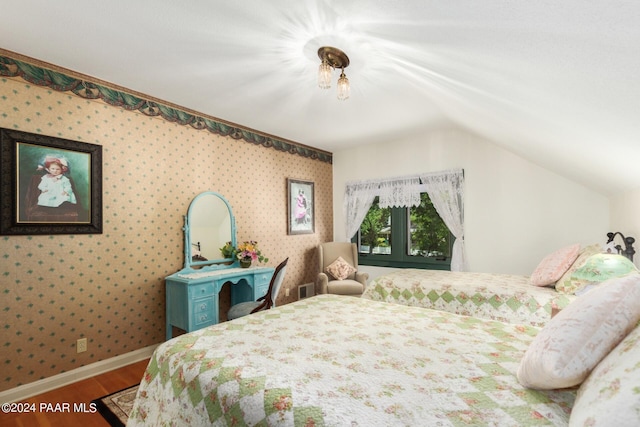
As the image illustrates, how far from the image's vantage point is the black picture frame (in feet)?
7.66

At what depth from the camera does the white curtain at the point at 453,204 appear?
419 cm

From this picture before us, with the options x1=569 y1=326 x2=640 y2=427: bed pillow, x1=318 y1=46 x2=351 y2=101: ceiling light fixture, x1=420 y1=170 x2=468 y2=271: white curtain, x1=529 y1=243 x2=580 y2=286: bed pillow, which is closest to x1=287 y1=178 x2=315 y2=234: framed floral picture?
x1=420 y1=170 x2=468 y2=271: white curtain

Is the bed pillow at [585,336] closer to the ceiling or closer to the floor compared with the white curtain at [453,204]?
closer to the floor

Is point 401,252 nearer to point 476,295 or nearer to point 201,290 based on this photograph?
point 476,295

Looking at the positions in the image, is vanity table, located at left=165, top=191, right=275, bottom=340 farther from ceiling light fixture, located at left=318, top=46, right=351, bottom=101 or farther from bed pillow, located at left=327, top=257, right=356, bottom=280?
ceiling light fixture, located at left=318, top=46, right=351, bottom=101

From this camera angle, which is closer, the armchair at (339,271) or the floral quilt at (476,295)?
the floral quilt at (476,295)

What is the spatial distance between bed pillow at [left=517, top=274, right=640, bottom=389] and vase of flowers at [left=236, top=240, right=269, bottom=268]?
3.08m

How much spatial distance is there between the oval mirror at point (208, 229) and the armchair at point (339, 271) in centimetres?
141

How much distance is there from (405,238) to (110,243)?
3.76 meters

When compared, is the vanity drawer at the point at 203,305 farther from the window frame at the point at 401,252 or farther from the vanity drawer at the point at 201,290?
the window frame at the point at 401,252

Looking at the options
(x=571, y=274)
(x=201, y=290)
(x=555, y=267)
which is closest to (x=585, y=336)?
(x=571, y=274)

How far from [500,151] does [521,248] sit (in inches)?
48.9

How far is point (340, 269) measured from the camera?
4.67 meters

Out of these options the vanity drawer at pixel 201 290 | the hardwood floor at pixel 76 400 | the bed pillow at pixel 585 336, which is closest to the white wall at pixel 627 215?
the bed pillow at pixel 585 336
